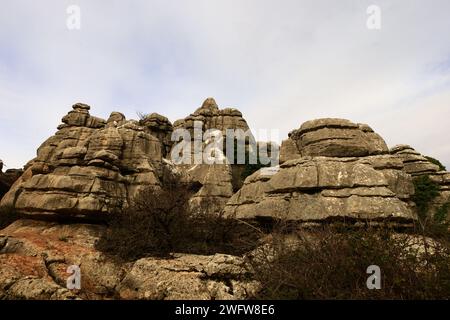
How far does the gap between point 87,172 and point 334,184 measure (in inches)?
649

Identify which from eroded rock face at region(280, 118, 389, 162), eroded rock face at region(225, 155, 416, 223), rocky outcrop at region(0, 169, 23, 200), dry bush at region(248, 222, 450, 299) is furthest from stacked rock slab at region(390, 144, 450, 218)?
rocky outcrop at region(0, 169, 23, 200)

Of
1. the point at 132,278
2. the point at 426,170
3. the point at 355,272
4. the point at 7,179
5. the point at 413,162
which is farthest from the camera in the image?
the point at 7,179

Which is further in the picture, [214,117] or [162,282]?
[214,117]

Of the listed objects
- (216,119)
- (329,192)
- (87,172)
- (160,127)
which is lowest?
(329,192)

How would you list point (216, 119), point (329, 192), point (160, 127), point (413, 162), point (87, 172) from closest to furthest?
point (329, 192), point (413, 162), point (87, 172), point (160, 127), point (216, 119)

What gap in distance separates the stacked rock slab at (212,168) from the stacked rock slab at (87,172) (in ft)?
12.3

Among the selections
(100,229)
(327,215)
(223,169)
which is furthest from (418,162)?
(100,229)

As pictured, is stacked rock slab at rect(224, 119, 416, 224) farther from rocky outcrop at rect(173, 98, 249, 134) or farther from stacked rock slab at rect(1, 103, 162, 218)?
rocky outcrop at rect(173, 98, 249, 134)

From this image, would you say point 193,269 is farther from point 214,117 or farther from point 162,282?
point 214,117

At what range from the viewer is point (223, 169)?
95.2 ft

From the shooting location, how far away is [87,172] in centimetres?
2239

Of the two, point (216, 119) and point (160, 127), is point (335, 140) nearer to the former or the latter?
Answer: point (160, 127)

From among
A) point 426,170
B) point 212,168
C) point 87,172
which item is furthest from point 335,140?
point 87,172
